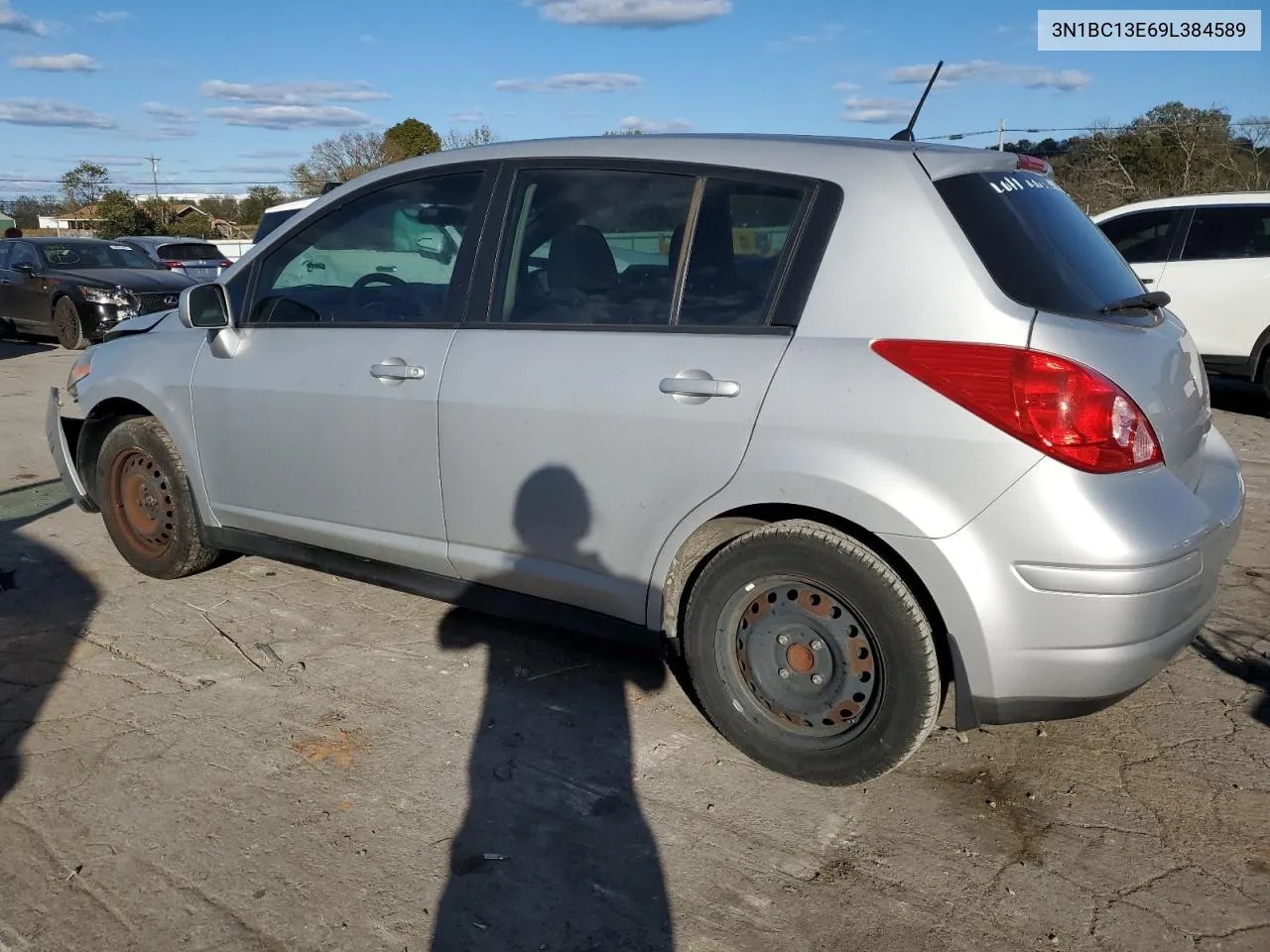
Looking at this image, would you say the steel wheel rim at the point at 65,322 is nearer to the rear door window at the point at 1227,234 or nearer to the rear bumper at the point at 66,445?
the rear bumper at the point at 66,445

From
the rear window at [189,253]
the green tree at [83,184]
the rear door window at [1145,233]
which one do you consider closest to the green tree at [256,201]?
the green tree at [83,184]

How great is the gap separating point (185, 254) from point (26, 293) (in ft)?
A: 12.7

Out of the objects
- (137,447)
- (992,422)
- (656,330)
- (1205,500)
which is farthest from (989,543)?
(137,447)

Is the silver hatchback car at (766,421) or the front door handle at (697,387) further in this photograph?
the front door handle at (697,387)

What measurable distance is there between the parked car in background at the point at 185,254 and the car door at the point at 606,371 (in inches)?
613

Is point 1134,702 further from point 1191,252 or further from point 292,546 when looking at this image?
point 1191,252

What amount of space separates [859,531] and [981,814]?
0.90 meters

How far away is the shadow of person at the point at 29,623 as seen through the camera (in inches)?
142

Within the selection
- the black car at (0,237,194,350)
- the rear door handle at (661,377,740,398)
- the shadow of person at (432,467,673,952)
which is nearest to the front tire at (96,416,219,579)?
the shadow of person at (432,467,673,952)

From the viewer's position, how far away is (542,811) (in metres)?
3.04

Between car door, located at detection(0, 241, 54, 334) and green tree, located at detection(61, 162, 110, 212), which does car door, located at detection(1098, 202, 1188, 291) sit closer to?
car door, located at detection(0, 241, 54, 334)

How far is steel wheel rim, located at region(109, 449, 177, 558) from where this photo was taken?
188 inches

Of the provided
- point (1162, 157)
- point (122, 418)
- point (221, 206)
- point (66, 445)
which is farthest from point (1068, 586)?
point (221, 206)

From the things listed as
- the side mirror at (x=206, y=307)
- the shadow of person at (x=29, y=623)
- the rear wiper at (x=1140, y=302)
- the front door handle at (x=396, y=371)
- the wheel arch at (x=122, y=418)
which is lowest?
the shadow of person at (x=29, y=623)
